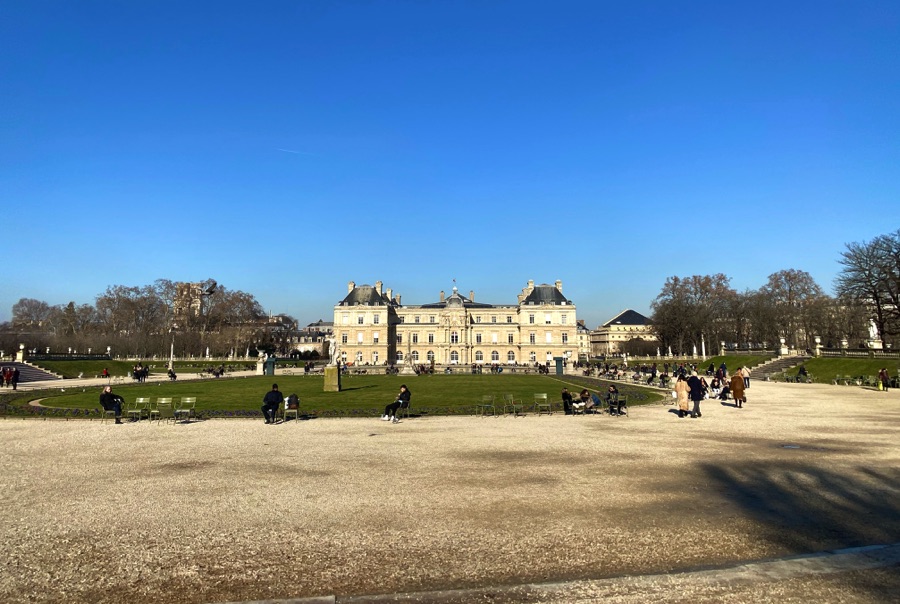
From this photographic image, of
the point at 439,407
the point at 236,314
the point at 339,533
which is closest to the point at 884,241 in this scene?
the point at 439,407

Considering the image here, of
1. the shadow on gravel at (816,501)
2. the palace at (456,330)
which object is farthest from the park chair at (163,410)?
Answer: the palace at (456,330)

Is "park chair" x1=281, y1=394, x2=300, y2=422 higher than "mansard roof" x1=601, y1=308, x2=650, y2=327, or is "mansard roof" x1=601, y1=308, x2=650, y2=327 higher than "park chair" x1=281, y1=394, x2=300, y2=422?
"mansard roof" x1=601, y1=308, x2=650, y2=327

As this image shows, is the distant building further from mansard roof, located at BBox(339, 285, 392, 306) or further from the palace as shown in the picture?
mansard roof, located at BBox(339, 285, 392, 306)

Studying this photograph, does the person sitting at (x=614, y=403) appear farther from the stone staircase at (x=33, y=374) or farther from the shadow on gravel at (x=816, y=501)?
the stone staircase at (x=33, y=374)

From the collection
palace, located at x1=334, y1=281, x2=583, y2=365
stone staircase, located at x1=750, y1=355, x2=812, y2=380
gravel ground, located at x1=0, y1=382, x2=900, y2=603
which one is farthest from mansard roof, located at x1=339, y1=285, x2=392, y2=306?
gravel ground, located at x1=0, y1=382, x2=900, y2=603

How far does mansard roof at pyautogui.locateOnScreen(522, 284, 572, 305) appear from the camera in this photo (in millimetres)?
88188

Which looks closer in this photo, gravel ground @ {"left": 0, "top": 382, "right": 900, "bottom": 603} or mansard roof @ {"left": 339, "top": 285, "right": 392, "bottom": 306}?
gravel ground @ {"left": 0, "top": 382, "right": 900, "bottom": 603}

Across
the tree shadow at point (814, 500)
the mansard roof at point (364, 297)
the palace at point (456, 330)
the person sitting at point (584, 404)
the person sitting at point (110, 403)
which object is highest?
the mansard roof at point (364, 297)

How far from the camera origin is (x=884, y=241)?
45.0 metres

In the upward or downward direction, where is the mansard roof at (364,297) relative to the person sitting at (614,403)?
upward

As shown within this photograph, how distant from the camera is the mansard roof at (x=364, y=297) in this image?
Result: 8831 centimetres

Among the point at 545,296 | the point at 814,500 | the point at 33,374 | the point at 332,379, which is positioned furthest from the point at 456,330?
the point at 814,500

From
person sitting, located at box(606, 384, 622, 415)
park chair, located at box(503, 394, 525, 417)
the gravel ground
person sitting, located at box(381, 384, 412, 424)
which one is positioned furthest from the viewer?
park chair, located at box(503, 394, 525, 417)

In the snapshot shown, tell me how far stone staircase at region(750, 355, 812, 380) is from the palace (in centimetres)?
3744
